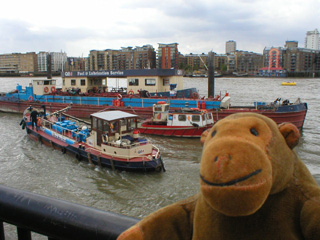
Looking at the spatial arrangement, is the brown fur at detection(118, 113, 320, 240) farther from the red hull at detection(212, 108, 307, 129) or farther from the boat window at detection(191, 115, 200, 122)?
the red hull at detection(212, 108, 307, 129)

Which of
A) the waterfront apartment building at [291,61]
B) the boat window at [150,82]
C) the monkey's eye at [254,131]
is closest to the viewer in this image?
the monkey's eye at [254,131]

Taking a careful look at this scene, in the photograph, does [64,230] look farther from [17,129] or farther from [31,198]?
[17,129]

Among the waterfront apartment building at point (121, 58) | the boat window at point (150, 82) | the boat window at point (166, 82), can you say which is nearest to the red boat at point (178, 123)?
the boat window at point (150, 82)

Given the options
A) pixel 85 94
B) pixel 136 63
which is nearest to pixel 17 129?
pixel 85 94

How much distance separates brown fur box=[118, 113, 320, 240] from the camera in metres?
1.27

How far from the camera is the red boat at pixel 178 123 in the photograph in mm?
19609

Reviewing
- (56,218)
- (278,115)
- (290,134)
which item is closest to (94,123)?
(278,115)

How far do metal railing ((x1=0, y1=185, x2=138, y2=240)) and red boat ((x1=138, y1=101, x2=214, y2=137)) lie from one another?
58.0ft

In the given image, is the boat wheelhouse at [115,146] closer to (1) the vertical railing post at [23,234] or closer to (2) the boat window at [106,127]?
(2) the boat window at [106,127]

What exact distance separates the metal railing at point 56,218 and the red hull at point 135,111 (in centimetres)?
1957

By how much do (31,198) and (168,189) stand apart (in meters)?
10.7

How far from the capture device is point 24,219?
177 cm

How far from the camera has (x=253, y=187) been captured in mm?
1259

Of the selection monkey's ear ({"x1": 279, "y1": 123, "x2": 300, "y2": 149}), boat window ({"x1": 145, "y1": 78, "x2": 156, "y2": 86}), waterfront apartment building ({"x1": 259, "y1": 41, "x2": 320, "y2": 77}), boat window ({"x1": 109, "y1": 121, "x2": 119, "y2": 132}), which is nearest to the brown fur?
monkey's ear ({"x1": 279, "y1": 123, "x2": 300, "y2": 149})
